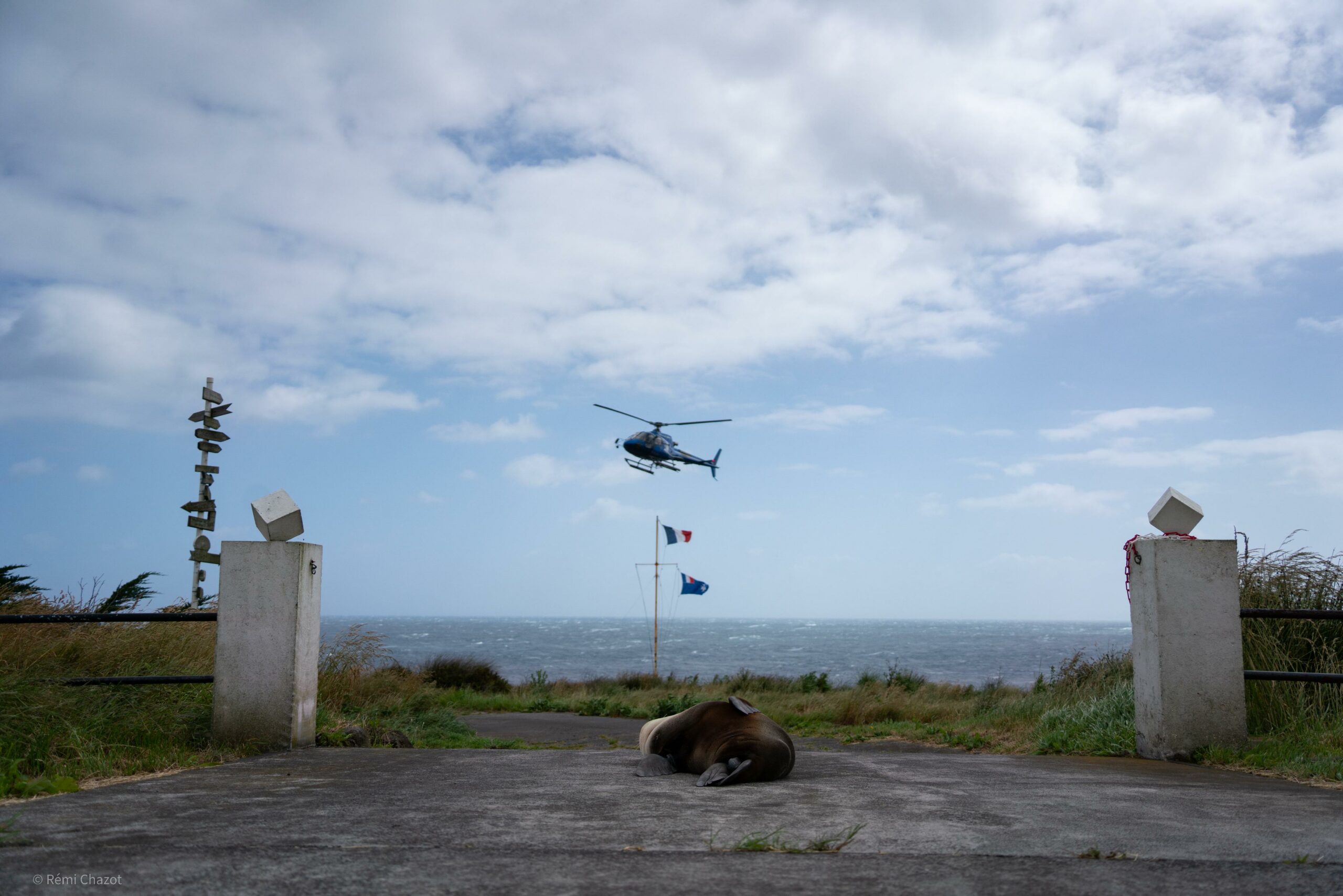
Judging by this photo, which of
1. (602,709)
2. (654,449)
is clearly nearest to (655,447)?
(654,449)

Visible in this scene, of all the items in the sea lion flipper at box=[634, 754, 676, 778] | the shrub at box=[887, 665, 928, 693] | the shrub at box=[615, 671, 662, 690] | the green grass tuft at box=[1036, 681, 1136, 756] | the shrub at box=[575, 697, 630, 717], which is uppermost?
the sea lion flipper at box=[634, 754, 676, 778]

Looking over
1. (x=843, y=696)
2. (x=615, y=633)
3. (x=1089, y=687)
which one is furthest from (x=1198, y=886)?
(x=615, y=633)

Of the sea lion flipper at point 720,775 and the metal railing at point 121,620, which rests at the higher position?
the metal railing at point 121,620

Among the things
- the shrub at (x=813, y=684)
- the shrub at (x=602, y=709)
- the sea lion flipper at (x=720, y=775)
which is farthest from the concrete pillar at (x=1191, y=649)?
the shrub at (x=813, y=684)

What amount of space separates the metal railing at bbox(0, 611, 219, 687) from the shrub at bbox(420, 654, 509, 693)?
16.3 m

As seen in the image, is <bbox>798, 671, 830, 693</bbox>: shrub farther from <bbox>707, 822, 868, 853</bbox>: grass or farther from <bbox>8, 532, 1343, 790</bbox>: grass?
<bbox>707, 822, 868, 853</bbox>: grass

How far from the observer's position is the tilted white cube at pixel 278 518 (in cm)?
611

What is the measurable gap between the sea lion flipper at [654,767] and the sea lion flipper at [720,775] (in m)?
0.33

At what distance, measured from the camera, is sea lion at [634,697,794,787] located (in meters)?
4.69

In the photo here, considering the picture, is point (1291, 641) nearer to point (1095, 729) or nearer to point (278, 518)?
point (1095, 729)

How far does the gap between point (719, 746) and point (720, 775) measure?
31 centimetres

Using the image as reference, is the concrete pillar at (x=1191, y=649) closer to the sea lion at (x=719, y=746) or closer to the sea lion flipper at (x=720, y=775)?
the sea lion at (x=719, y=746)

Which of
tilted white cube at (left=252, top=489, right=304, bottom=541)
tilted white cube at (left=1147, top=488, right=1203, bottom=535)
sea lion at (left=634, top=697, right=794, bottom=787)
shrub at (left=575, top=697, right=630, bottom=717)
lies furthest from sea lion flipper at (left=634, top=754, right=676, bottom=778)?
shrub at (left=575, top=697, right=630, bottom=717)

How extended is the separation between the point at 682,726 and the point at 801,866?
249 cm
